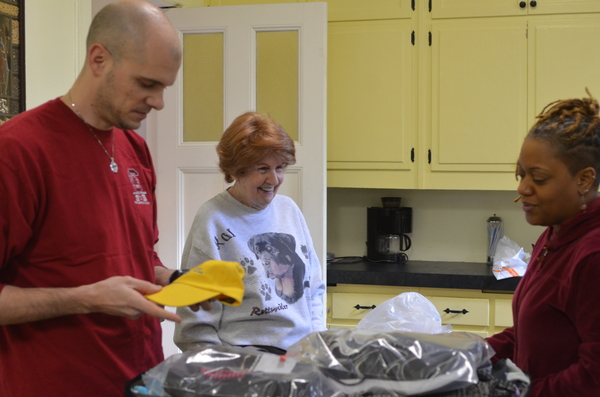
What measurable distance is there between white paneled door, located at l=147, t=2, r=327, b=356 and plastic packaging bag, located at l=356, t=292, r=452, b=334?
1.30m

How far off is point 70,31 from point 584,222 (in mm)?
1671

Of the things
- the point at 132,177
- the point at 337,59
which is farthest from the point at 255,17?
the point at 132,177

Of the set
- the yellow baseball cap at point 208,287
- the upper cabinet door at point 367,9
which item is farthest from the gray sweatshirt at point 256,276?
the upper cabinet door at point 367,9

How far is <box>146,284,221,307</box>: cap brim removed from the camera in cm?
83

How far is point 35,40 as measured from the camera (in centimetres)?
181

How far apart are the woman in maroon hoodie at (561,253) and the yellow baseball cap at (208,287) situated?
0.50 m

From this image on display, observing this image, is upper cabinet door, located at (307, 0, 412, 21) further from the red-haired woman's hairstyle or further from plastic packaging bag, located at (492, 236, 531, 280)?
the red-haired woman's hairstyle

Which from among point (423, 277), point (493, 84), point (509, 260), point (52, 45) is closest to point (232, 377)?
point (52, 45)

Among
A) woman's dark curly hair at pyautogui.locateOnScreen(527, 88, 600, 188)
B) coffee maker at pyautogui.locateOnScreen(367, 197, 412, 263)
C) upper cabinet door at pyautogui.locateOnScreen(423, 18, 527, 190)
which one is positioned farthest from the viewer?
coffee maker at pyautogui.locateOnScreen(367, 197, 412, 263)

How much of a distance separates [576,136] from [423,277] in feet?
6.22

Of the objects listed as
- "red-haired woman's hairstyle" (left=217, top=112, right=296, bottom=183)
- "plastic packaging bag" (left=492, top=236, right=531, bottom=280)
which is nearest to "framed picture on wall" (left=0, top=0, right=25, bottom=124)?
"red-haired woman's hairstyle" (left=217, top=112, right=296, bottom=183)

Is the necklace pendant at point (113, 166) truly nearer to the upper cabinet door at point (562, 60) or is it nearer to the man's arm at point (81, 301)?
the man's arm at point (81, 301)

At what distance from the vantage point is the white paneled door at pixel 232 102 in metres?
2.66

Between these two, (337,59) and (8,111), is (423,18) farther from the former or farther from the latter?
(8,111)
